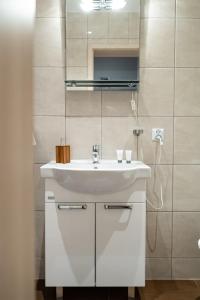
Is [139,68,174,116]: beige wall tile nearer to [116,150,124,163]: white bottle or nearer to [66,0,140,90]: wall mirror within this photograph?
[66,0,140,90]: wall mirror

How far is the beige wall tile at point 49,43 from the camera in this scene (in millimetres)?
2064

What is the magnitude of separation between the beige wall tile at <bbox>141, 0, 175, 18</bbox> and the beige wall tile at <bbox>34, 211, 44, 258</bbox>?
1573mm

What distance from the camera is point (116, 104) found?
82.5 inches

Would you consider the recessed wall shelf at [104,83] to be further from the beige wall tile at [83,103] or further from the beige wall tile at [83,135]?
the beige wall tile at [83,135]

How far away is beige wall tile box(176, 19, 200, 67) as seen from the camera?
2.06 m

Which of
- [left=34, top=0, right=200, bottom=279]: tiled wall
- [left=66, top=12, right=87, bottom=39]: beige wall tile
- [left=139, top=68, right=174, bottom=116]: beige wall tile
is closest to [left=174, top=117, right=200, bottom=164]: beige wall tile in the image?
[left=34, top=0, right=200, bottom=279]: tiled wall

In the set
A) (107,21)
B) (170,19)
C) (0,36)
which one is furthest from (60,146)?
(0,36)

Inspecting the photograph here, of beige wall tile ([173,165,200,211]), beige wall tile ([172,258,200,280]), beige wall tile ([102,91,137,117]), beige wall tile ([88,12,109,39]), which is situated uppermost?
beige wall tile ([88,12,109,39])

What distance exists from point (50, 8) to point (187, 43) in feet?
3.21

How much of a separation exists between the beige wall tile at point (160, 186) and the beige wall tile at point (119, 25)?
0.94 m

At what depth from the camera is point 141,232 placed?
171 centimetres

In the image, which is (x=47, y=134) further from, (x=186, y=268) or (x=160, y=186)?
(x=186, y=268)

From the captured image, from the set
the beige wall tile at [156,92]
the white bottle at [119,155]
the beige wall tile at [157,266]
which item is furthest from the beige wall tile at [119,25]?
the beige wall tile at [157,266]

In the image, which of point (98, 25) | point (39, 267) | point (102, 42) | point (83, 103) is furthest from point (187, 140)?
point (39, 267)
